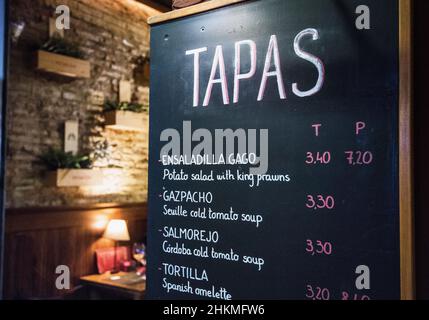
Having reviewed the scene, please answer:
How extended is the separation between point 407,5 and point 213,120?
0.83m

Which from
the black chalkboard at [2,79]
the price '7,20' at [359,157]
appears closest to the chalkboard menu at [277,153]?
the price '7,20' at [359,157]

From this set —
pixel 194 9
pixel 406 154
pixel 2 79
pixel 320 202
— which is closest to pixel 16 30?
pixel 2 79

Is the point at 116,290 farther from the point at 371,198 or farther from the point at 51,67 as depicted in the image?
the point at 371,198

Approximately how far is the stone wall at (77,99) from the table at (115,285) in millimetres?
892

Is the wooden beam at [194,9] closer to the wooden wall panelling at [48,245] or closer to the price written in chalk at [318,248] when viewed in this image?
the price written in chalk at [318,248]

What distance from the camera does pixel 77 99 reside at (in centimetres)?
525

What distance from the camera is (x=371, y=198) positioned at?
1.49 metres

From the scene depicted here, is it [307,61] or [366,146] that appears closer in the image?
[366,146]

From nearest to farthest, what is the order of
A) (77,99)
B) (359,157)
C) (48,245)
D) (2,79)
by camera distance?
(359,157) → (2,79) → (48,245) → (77,99)

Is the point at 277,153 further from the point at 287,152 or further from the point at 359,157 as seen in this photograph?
the point at 359,157

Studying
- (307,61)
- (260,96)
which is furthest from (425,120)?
(260,96)

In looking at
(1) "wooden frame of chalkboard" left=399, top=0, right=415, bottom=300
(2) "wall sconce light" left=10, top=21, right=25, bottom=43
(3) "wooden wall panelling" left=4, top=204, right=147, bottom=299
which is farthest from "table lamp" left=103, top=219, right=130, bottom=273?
Answer: (1) "wooden frame of chalkboard" left=399, top=0, right=415, bottom=300

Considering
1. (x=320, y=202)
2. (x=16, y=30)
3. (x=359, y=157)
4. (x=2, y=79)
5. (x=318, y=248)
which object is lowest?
(x=318, y=248)

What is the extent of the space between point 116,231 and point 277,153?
403 centimetres
